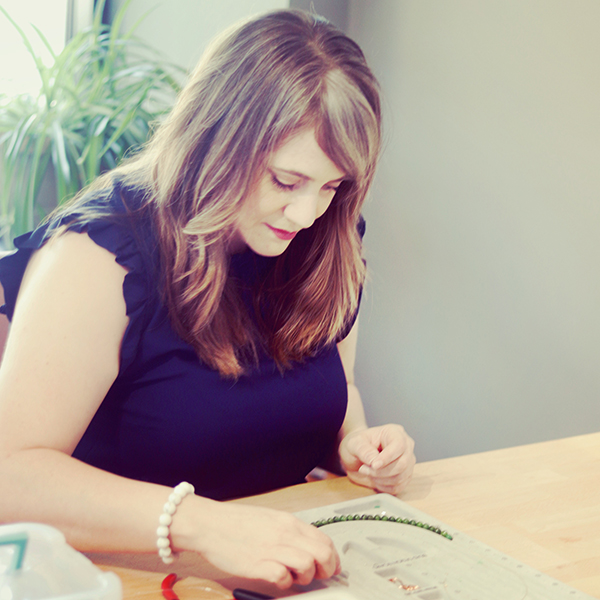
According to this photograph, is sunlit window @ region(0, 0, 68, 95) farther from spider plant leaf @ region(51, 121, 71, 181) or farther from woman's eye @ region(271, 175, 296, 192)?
woman's eye @ region(271, 175, 296, 192)

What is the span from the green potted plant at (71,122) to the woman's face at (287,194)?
3.70 feet

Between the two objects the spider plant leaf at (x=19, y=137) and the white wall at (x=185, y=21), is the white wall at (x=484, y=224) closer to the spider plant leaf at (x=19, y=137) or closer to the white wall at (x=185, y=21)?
the white wall at (x=185, y=21)

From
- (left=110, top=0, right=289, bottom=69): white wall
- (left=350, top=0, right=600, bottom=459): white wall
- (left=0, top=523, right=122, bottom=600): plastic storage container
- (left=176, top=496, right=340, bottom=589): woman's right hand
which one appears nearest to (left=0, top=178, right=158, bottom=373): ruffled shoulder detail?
(left=176, top=496, right=340, bottom=589): woman's right hand

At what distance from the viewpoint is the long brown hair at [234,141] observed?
92 cm

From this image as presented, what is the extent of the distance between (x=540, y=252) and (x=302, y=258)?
0.88m

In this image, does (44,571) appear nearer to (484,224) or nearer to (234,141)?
(234,141)

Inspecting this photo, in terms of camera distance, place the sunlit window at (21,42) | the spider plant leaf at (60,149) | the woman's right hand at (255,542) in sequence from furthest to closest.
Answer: the sunlit window at (21,42) → the spider plant leaf at (60,149) → the woman's right hand at (255,542)

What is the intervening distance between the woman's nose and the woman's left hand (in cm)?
34

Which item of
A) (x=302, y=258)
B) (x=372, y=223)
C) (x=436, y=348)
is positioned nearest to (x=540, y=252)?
(x=436, y=348)

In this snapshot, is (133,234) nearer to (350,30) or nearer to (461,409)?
(461,409)

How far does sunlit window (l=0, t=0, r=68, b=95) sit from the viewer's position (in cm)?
243

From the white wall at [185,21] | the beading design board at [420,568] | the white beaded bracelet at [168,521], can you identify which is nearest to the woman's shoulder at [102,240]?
the white beaded bracelet at [168,521]

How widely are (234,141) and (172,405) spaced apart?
0.38 metres

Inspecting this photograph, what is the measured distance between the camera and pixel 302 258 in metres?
1.19
